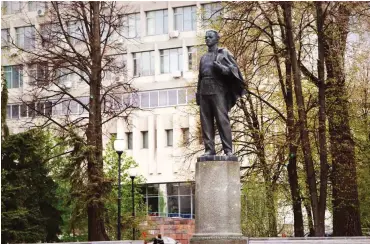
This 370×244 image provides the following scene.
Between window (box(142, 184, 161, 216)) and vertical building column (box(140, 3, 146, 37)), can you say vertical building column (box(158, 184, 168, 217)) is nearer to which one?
window (box(142, 184, 161, 216))

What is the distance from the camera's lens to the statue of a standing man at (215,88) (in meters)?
16.1

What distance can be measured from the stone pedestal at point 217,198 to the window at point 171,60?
44.9 metres

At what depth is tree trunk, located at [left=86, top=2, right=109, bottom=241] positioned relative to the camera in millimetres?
29516

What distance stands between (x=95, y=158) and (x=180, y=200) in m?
32.2

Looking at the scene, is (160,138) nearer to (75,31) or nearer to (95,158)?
(75,31)

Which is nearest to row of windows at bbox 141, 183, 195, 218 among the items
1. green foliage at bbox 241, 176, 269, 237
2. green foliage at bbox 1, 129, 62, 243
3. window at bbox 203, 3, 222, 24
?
window at bbox 203, 3, 222, 24

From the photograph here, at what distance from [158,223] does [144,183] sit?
8.69 meters

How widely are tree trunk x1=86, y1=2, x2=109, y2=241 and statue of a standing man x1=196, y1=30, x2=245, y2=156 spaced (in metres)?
13.4

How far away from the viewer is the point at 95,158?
29.7m

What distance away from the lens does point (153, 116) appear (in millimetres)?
61625

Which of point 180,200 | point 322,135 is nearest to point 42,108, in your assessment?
point 322,135

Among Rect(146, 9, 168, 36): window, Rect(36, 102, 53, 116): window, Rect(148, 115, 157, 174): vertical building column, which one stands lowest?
Rect(36, 102, 53, 116): window

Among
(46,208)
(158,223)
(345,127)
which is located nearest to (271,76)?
(345,127)

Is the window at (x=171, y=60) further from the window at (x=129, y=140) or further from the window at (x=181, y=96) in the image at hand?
the window at (x=129, y=140)
